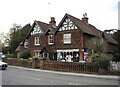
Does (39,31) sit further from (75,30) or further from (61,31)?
(75,30)

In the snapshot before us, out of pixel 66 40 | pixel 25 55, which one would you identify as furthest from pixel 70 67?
pixel 25 55

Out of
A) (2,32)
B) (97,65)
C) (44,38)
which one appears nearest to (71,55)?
(44,38)

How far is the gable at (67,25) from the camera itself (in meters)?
34.3

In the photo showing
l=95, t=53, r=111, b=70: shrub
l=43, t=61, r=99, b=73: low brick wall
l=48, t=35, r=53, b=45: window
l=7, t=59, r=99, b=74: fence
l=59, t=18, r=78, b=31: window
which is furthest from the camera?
l=48, t=35, r=53, b=45: window

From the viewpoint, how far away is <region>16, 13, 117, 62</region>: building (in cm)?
3344

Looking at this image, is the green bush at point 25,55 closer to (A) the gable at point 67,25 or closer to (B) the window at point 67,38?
(A) the gable at point 67,25

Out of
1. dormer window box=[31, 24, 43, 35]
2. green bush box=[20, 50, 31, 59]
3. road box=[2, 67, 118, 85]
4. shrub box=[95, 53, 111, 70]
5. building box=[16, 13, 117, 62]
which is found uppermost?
dormer window box=[31, 24, 43, 35]

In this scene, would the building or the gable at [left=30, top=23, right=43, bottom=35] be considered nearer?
the building

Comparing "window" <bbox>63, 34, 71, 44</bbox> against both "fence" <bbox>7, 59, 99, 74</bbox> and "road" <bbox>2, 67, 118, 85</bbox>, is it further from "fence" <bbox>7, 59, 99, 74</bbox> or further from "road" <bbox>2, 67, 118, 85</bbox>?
"road" <bbox>2, 67, 118, 85</bbox>

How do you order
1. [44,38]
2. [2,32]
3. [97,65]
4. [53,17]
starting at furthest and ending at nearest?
[2,32], [53,17], [44,38], [97,65]

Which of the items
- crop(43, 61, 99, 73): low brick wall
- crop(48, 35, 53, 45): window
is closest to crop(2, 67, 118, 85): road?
crop(43, 61, 99, 73): low brick wall

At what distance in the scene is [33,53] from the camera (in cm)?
4100

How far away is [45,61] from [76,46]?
7.49 meters

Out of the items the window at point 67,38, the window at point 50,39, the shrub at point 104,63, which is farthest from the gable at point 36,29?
the shrub at point 104,63
